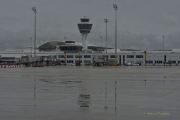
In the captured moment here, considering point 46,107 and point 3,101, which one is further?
point 3,101

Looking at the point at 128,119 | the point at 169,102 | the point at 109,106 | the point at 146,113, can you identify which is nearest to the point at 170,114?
the point at 146,113

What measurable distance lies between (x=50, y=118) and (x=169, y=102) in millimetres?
7075

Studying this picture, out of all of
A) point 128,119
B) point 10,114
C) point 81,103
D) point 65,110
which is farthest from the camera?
point 81,103

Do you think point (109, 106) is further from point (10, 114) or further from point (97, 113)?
point (10, 114)

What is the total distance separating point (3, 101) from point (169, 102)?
7084mm

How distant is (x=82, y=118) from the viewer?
44.8 feet

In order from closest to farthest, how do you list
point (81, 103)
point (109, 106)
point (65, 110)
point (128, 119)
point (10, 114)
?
1. point (128, 119)
2. point (10, 114)
3. point (65, 110)
4. point (109, 106)
5. point (81, 103)

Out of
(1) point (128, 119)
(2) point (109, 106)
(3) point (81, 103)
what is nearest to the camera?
(1) point (128, 119)

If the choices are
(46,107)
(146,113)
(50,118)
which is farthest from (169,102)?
(50,118)

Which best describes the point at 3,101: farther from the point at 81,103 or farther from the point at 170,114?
the point at 170,114

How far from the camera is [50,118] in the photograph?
13656 mm

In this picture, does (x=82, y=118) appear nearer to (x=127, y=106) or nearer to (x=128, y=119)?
(x=128, y=119)

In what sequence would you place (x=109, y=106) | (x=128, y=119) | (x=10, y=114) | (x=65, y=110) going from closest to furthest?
1. (x=128, y=119)
2. (x=10, y=114)
3. (x=65, y=110)
4. (x=109, y=106)

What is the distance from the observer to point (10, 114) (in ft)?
47.8
